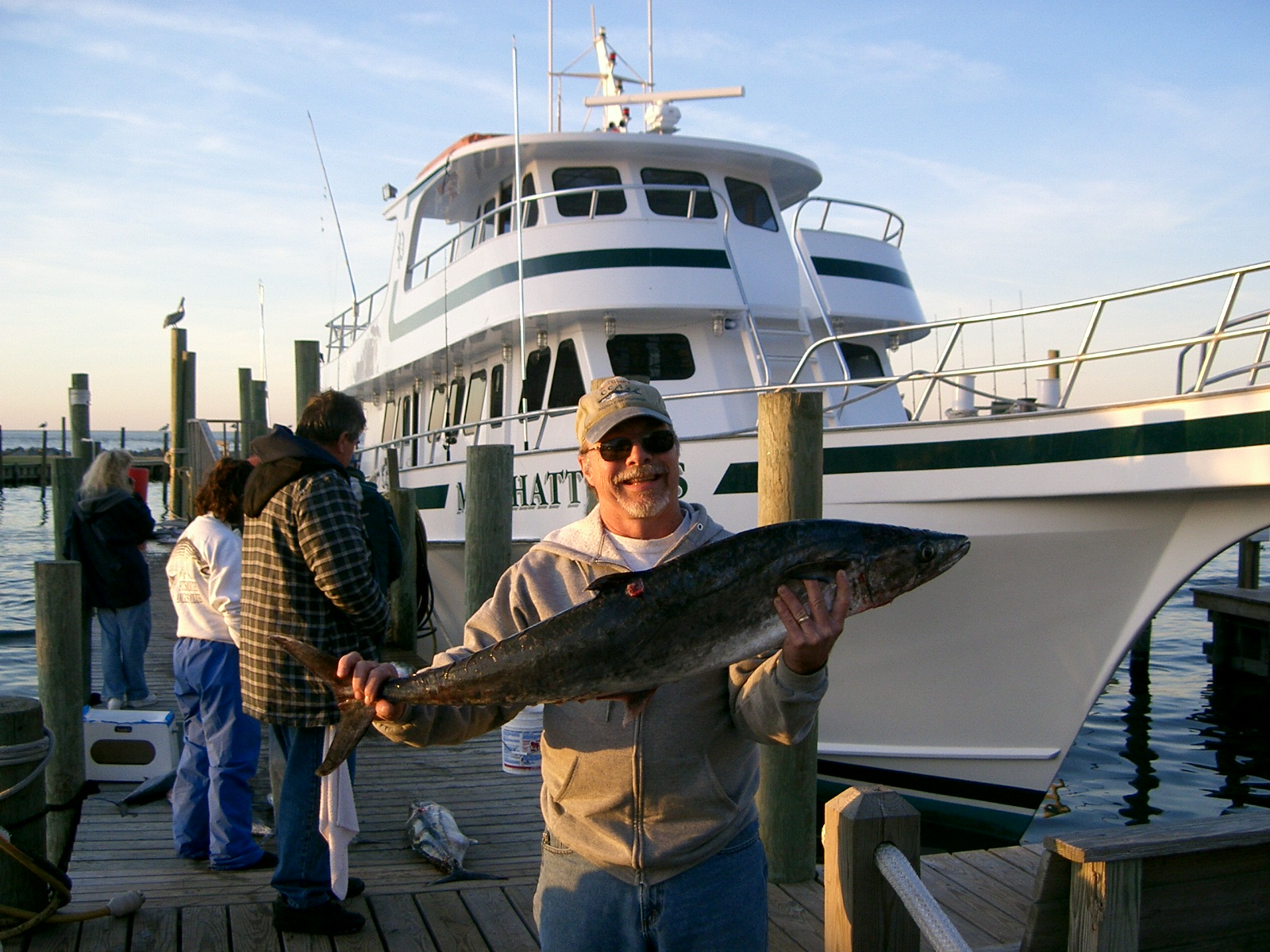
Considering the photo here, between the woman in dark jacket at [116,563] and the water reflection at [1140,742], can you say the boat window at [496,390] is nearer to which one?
the woman in dark jacket at [116,563]

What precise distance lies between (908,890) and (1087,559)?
181 inches

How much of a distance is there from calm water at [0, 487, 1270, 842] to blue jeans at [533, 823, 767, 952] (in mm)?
7507

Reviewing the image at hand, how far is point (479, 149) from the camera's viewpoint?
10.7m

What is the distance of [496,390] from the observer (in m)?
11.0

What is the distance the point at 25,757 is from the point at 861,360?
8.46 m

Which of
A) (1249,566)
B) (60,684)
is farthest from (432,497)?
(1249,566)

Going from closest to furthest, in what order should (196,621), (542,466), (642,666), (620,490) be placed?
1. (642,666)
2. (620,490)
3. (196,621)
4. (542,466)

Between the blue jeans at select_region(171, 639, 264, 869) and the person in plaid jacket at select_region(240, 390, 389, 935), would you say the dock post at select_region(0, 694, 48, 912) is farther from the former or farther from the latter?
the person in plaid jacket at select_region(240, 390, 389, 935)

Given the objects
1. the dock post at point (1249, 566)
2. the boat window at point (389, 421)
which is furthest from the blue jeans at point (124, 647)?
Result: the dock post at point (1249, 566)

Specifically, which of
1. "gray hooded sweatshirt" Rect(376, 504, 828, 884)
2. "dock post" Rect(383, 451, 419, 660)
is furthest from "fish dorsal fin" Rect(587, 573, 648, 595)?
"dock post" Rect(383, 451, 419, 660)

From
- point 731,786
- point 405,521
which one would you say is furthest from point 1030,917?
point 405,521

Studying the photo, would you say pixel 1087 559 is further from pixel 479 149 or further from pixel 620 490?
pixel 479 149

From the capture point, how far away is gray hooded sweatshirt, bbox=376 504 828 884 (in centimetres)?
226

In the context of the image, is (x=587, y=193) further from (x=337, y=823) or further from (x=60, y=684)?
(x=337, y=823)
